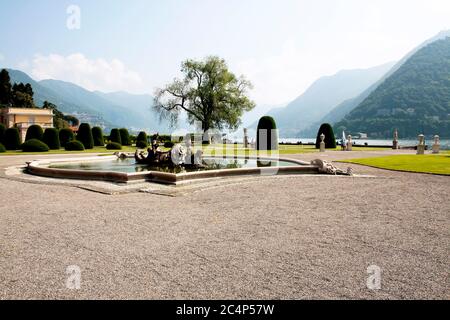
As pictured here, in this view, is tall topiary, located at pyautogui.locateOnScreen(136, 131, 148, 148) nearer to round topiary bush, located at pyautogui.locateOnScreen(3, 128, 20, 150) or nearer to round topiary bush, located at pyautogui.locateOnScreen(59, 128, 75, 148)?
round topiary bush, located at pyautogui.locateOnScreen(59, 128, 75, 148)

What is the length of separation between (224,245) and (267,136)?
32322 millimetres

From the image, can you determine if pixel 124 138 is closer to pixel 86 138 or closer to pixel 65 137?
pixel 86 138

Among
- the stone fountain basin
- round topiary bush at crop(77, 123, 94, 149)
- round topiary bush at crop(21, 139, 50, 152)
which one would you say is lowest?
the stone fountain basin

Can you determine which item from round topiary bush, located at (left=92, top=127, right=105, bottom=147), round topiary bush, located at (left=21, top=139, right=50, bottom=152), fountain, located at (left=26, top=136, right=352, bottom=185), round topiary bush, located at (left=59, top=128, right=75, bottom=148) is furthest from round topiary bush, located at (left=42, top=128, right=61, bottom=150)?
fountain, located at (left=26, top=136, right=352, bottom=185)

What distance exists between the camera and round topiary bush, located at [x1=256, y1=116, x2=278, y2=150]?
122 ft

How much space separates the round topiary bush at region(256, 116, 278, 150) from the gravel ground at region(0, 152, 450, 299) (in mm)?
27297

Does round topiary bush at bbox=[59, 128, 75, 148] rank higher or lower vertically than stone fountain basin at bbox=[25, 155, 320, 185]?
higher

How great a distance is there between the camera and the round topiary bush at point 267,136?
37250mm

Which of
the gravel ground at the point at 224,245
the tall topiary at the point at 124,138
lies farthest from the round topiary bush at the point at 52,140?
the gravel ground at the point at 224,245

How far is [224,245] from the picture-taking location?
→ 5523mm
